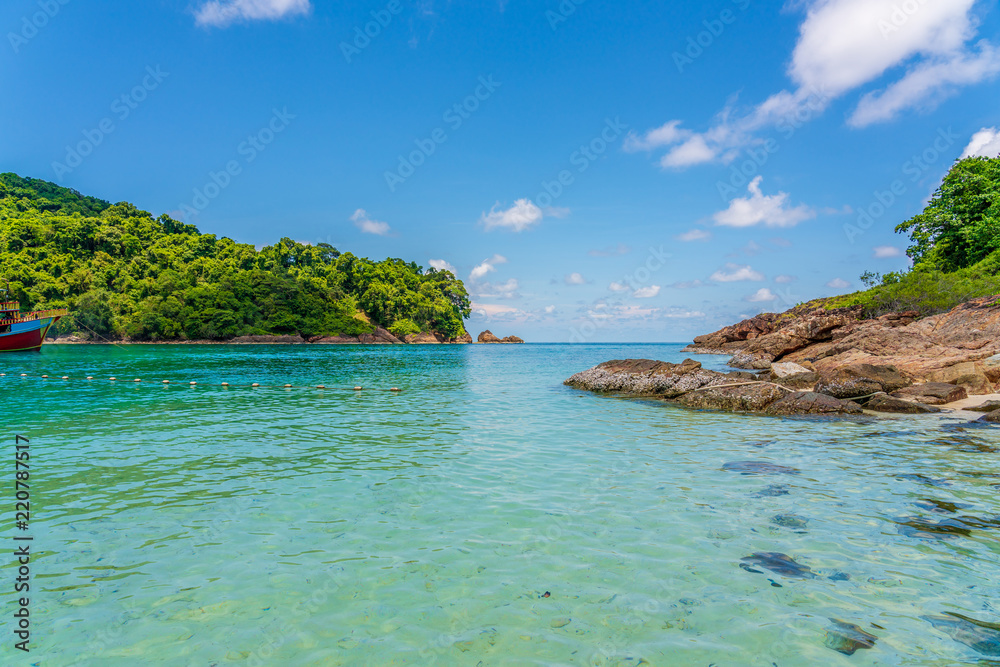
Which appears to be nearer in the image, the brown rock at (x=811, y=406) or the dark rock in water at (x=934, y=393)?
the brown rock at (x=811, y=406)

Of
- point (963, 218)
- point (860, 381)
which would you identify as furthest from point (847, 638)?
point (963, 218)

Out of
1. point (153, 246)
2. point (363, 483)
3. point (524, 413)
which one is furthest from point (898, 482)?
point (153, 246)

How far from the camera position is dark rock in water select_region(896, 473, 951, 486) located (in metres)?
7.20

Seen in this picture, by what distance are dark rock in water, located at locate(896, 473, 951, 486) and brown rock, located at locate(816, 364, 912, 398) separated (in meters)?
9.20

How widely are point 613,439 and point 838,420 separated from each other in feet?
24.4

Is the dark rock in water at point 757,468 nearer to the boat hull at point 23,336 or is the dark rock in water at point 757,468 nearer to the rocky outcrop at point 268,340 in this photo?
the boat hull at point 23,336

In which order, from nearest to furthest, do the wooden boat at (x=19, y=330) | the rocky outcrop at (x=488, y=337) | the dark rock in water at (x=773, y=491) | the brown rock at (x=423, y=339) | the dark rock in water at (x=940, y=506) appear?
the dark rock in water at (x=940, y=506) < the dark rock in water at (x=773, y=491) < the wooden boat at (x=19, y=330) < the brown rock at (x=423, y=339) < the rocky outcrop at (x=488, y=337)

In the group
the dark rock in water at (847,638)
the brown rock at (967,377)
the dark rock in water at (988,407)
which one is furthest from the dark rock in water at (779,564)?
the brown rock at (967,377)

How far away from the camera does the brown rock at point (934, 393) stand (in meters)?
14.9

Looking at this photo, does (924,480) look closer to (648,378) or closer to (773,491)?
(773,491)

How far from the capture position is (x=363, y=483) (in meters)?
7.34

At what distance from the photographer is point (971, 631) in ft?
11.4

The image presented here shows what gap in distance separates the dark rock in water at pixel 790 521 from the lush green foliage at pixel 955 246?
3627 centimetres

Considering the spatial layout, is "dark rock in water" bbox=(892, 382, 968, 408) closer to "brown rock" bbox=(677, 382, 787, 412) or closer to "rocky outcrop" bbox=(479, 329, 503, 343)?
"brown rock" bbox=(677, 382, 787, 412)
